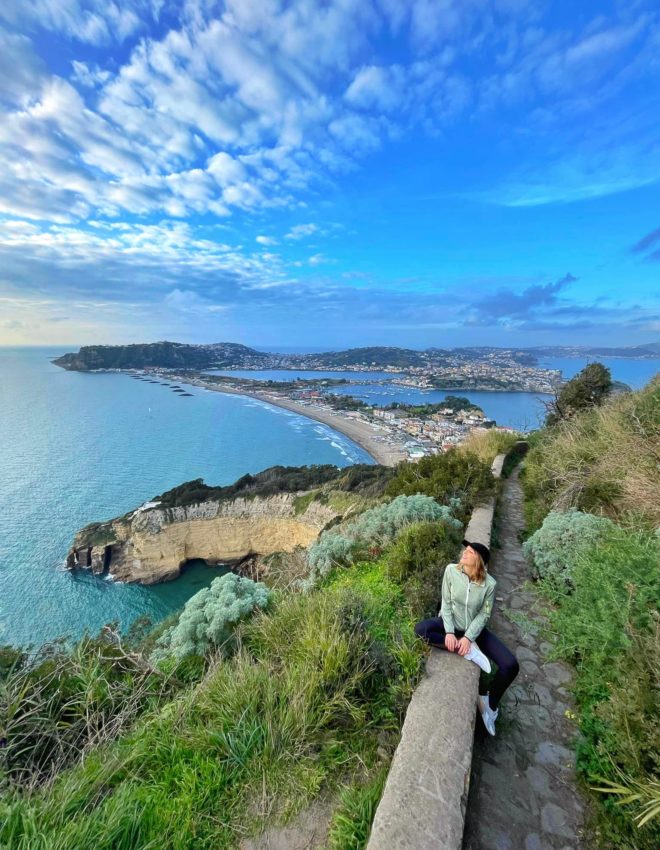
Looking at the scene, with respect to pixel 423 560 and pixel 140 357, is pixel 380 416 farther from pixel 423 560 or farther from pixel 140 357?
pixel 140 357

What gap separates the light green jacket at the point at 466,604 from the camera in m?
2.84

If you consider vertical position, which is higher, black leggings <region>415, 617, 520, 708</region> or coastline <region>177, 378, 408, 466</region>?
black leggings <region>415, 617, 520, 708</region>

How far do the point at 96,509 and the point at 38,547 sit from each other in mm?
4984

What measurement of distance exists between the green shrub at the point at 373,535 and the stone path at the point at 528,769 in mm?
1941

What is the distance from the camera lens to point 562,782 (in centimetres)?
235

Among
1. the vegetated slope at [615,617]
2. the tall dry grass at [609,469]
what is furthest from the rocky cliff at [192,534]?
the vegetated slope at [615,617]

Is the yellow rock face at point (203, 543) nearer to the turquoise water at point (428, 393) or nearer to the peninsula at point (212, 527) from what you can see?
the peninsula at point (212, 527)

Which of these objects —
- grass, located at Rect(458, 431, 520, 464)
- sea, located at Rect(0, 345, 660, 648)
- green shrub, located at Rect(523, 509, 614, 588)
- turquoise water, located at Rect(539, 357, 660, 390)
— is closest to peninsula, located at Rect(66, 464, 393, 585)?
sea, located at Rect(0, 345, 660, 648)

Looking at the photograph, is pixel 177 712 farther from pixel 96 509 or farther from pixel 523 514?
pixel 96 509

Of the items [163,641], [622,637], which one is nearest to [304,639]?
[622,637]

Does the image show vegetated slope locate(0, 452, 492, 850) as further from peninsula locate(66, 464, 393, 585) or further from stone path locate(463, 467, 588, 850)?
peninsula locate(66, 464, 393, 585)

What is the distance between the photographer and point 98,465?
38.8 meters

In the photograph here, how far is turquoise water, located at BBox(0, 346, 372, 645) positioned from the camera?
2141 centimetres

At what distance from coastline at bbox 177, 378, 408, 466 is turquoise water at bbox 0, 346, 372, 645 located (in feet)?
5.40
